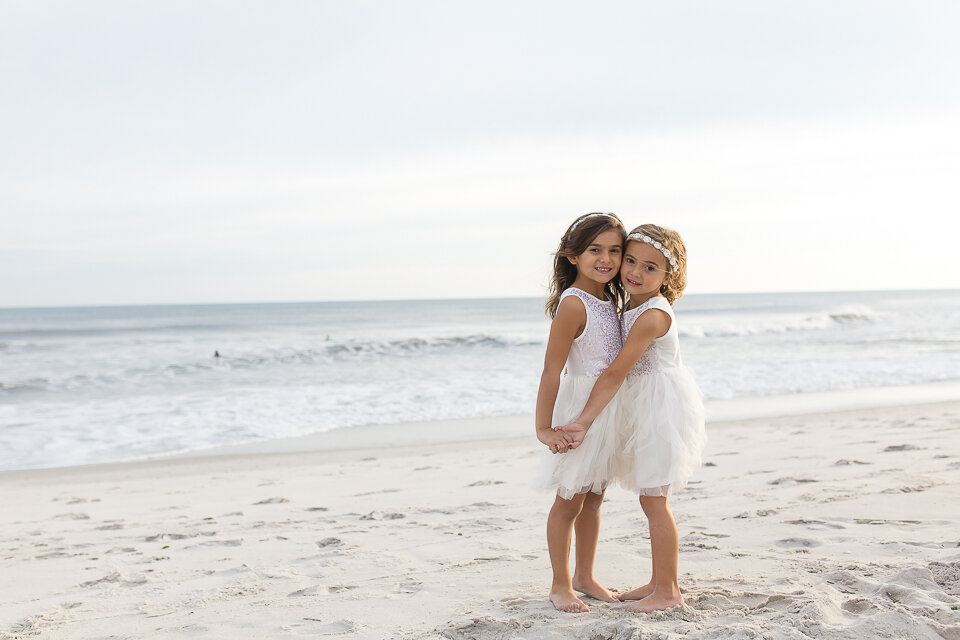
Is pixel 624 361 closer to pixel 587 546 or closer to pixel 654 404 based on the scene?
pixel 654 404

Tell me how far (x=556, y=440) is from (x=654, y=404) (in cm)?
42

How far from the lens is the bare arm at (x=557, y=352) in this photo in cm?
283

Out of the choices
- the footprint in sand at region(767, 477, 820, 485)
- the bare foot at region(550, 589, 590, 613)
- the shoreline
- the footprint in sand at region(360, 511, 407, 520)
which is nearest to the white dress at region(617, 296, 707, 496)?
the bare foot at region(550, 589, 590, 613)

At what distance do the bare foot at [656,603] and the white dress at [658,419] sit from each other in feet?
1.29

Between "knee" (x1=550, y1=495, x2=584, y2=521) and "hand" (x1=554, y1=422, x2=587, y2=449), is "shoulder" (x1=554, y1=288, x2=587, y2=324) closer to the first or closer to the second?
"hand" (x1=554, y1=422, x2=587, y2=449)

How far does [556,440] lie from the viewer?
2.79 meters

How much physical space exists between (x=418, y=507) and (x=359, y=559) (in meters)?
1.13

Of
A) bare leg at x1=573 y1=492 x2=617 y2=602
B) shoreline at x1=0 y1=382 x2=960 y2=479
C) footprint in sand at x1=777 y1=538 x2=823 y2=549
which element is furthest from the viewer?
shoreline at x1=0 y1=382 x2=960 y2=479

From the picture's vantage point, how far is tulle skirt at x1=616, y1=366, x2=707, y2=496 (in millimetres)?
2746

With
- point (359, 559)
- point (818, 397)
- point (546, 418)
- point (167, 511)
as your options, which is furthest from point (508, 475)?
point (818, 397)

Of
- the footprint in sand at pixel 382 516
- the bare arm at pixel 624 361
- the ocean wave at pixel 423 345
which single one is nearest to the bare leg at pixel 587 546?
the bare arm at pixel 624 361

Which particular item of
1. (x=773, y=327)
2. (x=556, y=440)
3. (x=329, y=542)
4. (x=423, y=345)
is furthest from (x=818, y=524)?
(x=773, y=327)

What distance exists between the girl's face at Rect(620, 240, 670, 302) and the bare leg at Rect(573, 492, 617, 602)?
3.00 feet

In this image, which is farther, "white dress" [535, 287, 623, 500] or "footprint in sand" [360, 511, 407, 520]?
"footprint in sand" [360, 511, 407, 520]
